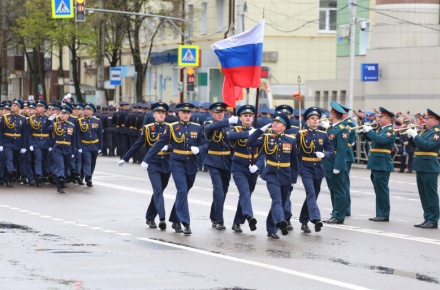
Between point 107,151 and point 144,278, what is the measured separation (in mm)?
32308

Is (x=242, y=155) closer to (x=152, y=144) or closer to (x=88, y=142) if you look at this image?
(x=152, y=144)

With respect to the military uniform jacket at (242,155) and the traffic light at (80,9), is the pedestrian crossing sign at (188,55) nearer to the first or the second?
the traffic light at (80,9)

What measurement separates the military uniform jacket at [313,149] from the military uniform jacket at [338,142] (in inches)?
42.7

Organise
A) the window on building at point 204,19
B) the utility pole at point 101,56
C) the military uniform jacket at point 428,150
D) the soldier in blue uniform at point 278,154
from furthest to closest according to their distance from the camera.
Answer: the window on building at point 204,19 → the utility pole at point 101,56 → the military uniform jacket at point 428,150 → the soldier in blue uniform at point 278,154

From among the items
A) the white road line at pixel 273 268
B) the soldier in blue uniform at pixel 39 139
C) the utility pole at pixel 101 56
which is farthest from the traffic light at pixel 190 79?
the white road line at pixel 273 268

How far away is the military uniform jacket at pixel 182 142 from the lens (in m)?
17.3

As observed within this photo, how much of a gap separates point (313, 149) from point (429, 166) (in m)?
2.29

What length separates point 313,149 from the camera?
17734 millimetres

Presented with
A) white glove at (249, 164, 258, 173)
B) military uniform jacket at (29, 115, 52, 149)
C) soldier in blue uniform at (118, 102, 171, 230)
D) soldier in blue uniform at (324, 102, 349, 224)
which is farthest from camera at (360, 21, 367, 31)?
white glove at (249, 164, 258, 173)

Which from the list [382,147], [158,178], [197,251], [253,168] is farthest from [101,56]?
[197,251]

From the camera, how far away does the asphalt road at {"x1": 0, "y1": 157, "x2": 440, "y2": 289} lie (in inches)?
482

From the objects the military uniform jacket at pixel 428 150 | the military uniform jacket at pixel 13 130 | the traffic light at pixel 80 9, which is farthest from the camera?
the traffic light at pixel 80 9

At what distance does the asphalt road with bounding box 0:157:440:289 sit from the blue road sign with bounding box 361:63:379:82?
22.5m

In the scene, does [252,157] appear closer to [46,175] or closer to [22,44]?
[46,175]
